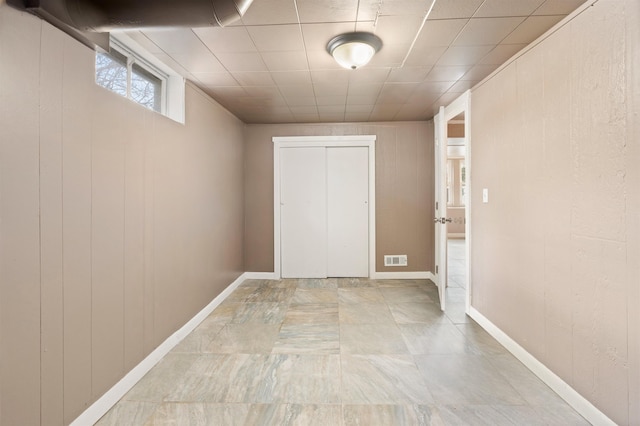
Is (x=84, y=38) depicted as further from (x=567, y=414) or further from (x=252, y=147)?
(x=567, y=414)

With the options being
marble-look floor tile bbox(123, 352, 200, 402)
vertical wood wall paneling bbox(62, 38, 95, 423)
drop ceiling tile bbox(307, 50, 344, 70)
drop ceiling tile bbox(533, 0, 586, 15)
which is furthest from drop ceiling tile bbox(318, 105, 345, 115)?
marble-look floor tile bbox(123, 352, 200, 402)

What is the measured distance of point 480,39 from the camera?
199 centimetres

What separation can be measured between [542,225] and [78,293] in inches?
105

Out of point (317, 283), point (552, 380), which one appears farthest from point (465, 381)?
point (317, 283)

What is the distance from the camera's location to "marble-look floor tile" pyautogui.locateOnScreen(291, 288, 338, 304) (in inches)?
136

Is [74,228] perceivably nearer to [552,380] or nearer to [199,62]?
[199,62]

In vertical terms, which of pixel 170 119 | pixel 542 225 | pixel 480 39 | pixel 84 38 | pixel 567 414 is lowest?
pixel 567 414

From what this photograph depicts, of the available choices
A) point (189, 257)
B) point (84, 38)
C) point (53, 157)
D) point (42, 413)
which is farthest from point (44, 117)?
point (189, 257)

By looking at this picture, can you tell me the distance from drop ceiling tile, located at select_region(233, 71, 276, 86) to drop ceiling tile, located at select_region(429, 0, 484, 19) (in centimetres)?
134

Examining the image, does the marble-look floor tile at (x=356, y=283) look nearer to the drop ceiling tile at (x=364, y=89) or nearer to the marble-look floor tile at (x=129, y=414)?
the drop ceiling tile at (x=364, y=89)

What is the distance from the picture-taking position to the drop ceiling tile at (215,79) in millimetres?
2504

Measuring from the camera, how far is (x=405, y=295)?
3.62 meters

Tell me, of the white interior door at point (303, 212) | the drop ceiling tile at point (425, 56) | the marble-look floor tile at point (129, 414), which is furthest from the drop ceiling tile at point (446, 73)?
the marble-look floor tile at point (129, 414)

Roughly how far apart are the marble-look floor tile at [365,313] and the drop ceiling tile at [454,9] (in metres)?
2.39
